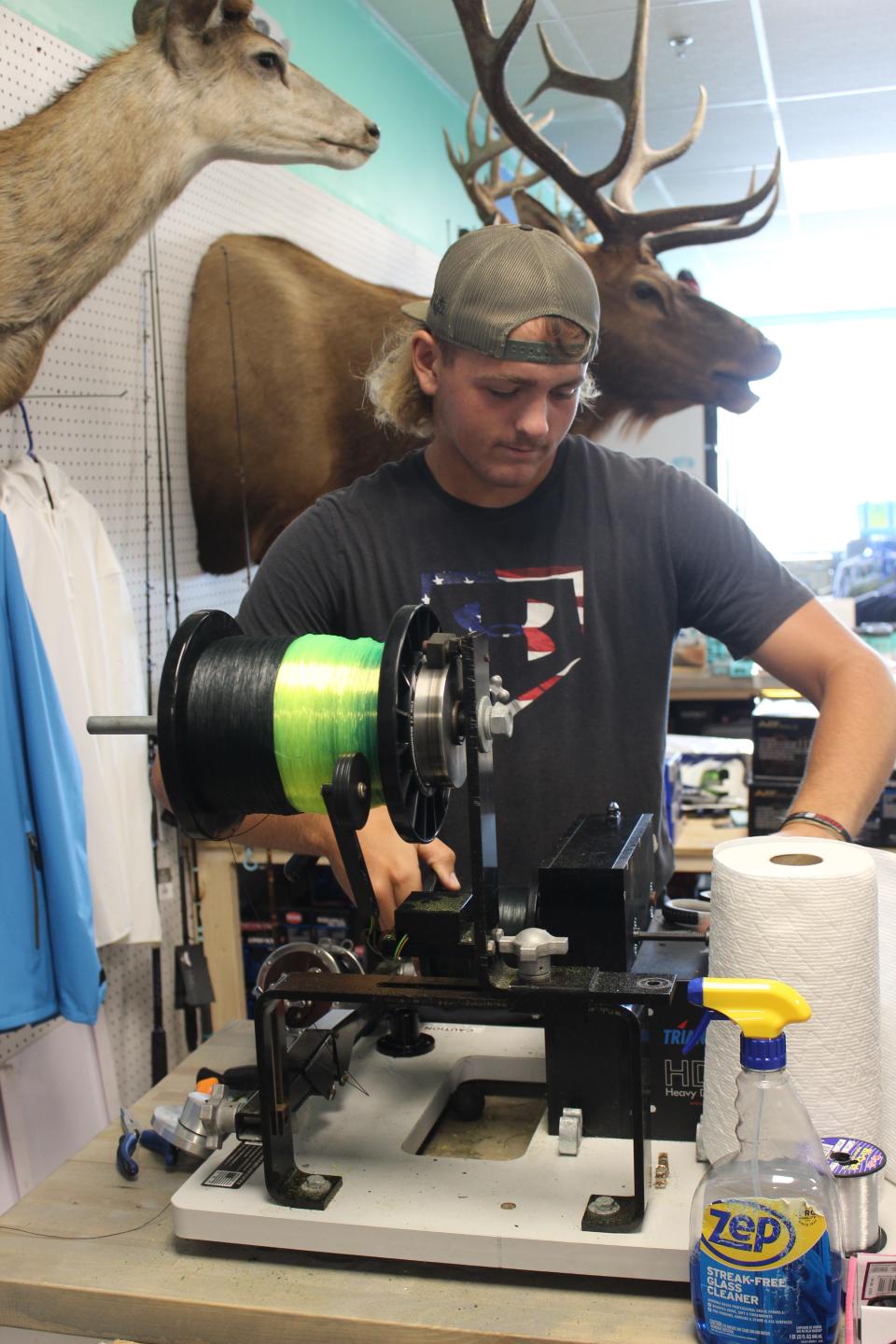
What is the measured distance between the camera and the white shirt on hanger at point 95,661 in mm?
2354

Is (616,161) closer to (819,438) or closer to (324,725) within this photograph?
(324,725)

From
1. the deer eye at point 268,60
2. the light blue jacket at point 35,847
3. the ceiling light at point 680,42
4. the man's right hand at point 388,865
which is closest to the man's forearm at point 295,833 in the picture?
the man's right hand at point 388,865

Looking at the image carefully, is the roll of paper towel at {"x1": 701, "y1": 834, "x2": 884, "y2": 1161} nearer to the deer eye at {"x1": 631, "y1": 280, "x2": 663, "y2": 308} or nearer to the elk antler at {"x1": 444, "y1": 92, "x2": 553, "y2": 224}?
Answer: the deer eye at {"x1": 631, "y1": 280, "x2": 663, "y2": 308}

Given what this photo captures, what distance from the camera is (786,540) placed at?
12.7 metres

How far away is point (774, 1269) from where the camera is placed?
34.4 inches

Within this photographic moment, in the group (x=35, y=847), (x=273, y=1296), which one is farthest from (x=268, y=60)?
(x=273, y=1296)

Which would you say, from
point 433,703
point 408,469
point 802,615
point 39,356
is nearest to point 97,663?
point 39,356

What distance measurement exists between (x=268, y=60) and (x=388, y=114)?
2.46 m

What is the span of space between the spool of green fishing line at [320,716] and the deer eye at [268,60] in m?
1.89

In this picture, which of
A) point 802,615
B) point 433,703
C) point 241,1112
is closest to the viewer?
point 433,703

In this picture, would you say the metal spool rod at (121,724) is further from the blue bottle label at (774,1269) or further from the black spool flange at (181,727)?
the blue bottle label at (774,1269)

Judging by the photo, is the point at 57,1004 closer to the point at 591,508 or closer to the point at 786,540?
the point at 591,508

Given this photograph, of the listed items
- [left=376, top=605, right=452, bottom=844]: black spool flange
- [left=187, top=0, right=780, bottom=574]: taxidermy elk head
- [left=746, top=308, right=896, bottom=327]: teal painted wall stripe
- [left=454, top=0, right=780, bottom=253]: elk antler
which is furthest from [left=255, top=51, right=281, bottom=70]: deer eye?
[left=746, top=308, right=896, bottom=327]: teal painted wall stripe

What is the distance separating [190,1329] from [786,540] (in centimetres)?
1235
